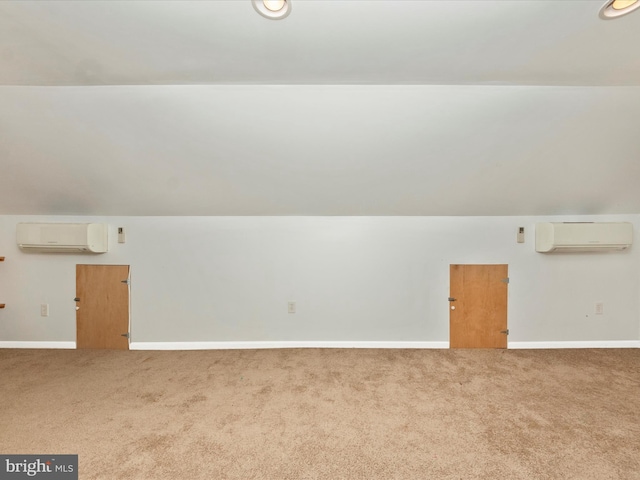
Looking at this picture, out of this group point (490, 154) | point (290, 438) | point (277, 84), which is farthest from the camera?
point (490, 154)

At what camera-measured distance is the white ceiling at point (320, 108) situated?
5.61ft

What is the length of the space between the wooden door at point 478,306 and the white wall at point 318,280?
0.36ft

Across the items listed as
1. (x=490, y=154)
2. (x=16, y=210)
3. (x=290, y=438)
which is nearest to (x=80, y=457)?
(x=290, y=438)

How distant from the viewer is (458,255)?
3.70m

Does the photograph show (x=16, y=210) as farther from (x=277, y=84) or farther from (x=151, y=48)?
(x=277, y=84)

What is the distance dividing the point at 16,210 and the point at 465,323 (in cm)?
592

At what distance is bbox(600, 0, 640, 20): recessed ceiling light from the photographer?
1.54 metres

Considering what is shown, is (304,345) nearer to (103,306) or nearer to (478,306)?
(478,306)

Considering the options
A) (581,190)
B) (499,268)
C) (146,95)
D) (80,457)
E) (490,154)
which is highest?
(146,95)

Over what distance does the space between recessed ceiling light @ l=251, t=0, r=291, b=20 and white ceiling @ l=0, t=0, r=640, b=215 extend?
0.07 m

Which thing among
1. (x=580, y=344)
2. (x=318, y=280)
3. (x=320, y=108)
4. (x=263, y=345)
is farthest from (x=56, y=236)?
(x=580, y=344)

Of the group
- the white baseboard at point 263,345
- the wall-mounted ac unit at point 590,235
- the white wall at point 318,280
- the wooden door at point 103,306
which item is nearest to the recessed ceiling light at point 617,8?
the white wall at point 318,280

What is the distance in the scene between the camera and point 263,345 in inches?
146

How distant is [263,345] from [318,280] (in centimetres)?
111
